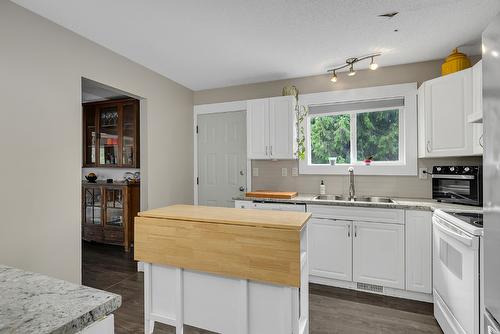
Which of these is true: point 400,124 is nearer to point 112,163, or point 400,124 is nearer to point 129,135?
point 129,135

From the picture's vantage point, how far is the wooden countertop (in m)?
1.55

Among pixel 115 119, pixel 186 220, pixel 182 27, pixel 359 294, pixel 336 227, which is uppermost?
pixel 182 27

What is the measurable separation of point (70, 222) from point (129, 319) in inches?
39.0

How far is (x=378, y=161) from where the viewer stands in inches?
128

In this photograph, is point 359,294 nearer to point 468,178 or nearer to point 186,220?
point 468,178

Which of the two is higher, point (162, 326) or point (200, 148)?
point (200, 148)

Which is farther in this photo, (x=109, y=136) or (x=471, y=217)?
(x=109, y=136)

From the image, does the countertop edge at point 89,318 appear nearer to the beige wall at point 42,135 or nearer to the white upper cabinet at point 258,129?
the beige wall at point 42,135

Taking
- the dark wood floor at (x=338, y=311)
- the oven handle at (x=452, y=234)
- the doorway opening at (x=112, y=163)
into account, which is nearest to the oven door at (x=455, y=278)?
the oven handle at (x=452, y=234)

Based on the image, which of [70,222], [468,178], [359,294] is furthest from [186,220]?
[468,178]

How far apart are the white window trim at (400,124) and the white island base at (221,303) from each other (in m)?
1.90

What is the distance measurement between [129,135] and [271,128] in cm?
231

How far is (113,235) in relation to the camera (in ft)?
13.3

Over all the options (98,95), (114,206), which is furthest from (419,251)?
(98,95)
